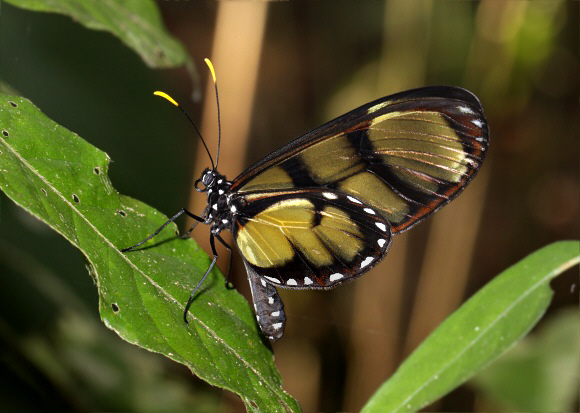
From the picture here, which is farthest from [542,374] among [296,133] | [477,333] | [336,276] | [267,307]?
[296,133]

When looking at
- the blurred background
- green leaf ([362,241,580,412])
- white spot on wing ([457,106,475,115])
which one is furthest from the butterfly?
the blurred background

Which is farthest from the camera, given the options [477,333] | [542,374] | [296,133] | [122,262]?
[296,133]

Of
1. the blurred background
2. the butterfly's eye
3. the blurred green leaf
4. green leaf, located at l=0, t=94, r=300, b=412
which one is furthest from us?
the blurred green leaf

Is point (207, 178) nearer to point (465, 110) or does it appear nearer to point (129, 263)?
point (129, 263)

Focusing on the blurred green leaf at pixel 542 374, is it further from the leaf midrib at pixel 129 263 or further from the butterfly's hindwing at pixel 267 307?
the leaf midrib at pixel 129 263

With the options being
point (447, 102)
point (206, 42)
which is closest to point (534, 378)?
point (447, 102)

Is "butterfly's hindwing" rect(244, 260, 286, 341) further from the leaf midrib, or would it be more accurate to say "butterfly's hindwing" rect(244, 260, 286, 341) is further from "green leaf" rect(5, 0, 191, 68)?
"green leaf" rect(5, 0, 191, 68)

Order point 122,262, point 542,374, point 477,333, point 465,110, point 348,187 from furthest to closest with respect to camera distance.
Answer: point 542,374 → point 348,187 → point 465,110 → point 477,333 → point 122,262
